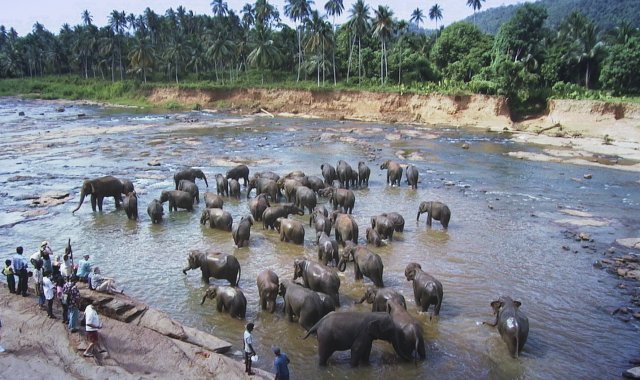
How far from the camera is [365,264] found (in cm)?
1349

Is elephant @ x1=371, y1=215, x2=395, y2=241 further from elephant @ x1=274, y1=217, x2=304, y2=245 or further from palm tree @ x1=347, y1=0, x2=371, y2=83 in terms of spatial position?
palm tree @ x1=347, y1=0, x2=371, y2=83

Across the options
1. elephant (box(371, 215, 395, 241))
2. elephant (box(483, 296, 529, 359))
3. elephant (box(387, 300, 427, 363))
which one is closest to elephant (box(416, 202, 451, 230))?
elephant (box(371, 215, 395, 241))

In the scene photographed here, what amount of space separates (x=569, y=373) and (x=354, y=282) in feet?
18.2

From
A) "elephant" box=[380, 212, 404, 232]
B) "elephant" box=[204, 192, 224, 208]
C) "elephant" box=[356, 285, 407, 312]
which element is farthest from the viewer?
"elephant" box=[204, 192, 224, 208]

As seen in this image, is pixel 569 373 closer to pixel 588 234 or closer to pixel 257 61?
pixel 588 234

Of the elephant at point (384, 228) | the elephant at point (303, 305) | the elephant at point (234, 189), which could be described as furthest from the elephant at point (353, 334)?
the elephant at point (234, 189)

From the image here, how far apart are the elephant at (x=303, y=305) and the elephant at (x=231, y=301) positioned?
932 mm

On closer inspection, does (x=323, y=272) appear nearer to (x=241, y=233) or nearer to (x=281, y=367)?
(x=281, y=367)

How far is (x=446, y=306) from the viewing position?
41.4 feet

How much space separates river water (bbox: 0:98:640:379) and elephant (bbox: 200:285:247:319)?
0.24m

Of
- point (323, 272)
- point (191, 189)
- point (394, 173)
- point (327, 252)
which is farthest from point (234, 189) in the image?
point (323, 272)

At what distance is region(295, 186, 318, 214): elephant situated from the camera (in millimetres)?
20438

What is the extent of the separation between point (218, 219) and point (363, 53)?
57.6 meters

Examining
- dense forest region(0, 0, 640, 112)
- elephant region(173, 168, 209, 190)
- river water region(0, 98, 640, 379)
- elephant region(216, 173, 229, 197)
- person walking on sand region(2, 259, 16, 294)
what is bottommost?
river water region(0, 98, 640, 379)
